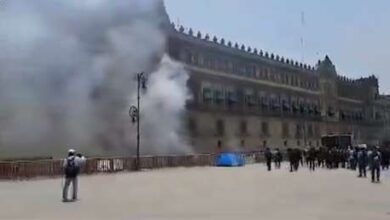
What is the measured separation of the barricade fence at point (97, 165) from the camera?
27.5 metres

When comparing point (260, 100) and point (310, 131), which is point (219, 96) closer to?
point (260, 100)

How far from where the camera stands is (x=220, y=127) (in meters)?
60.8

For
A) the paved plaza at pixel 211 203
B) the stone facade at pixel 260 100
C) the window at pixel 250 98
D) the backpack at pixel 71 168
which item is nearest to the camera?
the paved plaza at pixel 211 203

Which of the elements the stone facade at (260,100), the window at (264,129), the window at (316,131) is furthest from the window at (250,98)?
the window at (316,131)

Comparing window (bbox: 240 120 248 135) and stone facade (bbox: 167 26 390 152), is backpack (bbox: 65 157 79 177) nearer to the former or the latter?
stone facade (bbox: 167 26 390 152)

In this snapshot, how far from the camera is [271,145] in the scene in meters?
70.2

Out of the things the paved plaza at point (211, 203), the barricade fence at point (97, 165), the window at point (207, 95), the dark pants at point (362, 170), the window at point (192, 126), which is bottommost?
the paved plaza at point (211, 203)

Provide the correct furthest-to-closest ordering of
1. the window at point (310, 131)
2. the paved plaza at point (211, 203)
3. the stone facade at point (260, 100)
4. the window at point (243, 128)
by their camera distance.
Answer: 1. the window at point (310, 131)
2. the window at point (243, 128)
3. the stone facade at point (260, 100)
4. the paved plaza at point (211, 203)

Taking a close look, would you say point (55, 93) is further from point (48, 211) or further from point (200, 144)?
point (48, 211)

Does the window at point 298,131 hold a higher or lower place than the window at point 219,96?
lower

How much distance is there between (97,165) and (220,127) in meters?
29.5

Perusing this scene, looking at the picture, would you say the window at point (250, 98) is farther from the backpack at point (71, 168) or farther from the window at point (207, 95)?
the backpack at point (71, 168)

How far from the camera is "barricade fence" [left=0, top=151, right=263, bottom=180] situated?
90.3 feet

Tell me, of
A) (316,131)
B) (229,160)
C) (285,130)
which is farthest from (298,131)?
(229,160)
